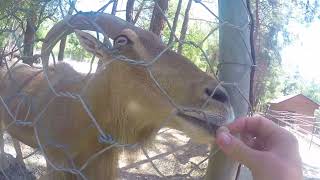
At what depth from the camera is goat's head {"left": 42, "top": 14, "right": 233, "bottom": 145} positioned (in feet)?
5.92

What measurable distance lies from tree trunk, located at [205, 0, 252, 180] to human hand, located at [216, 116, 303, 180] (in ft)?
0.67

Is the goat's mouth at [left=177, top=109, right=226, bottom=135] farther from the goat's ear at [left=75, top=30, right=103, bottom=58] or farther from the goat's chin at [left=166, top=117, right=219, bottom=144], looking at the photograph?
the goat's ear at [left=75, top=30, right=103, bottom=58]

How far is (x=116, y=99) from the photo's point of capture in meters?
2.75

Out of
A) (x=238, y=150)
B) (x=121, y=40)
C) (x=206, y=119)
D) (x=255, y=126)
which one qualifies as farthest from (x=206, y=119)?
(x=121, y=40)

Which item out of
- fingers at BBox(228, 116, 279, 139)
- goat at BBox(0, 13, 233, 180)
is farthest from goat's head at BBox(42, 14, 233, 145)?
fingers at BBox(228, 116, 279, 139)

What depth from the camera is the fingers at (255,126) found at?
1.29 metres

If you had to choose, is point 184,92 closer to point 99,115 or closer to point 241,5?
point 241,5

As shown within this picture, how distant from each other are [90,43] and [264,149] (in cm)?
166

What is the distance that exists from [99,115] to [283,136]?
1754 mm

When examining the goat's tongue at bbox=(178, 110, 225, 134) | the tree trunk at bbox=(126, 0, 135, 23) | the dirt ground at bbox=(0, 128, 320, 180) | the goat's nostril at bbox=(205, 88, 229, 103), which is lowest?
the dirt ground at bbox=(0, 128, 320, 180)

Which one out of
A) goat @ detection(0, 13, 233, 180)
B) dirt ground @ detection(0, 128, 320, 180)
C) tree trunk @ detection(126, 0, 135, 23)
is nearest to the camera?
goat @ detection(0, 13, 233, 180)

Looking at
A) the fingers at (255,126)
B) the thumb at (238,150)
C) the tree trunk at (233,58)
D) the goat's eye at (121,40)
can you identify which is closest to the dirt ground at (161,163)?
the goat's eye at (121,40)

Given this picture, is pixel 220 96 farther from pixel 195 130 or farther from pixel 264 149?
pixel 264 149

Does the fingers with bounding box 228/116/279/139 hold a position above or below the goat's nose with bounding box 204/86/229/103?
below
